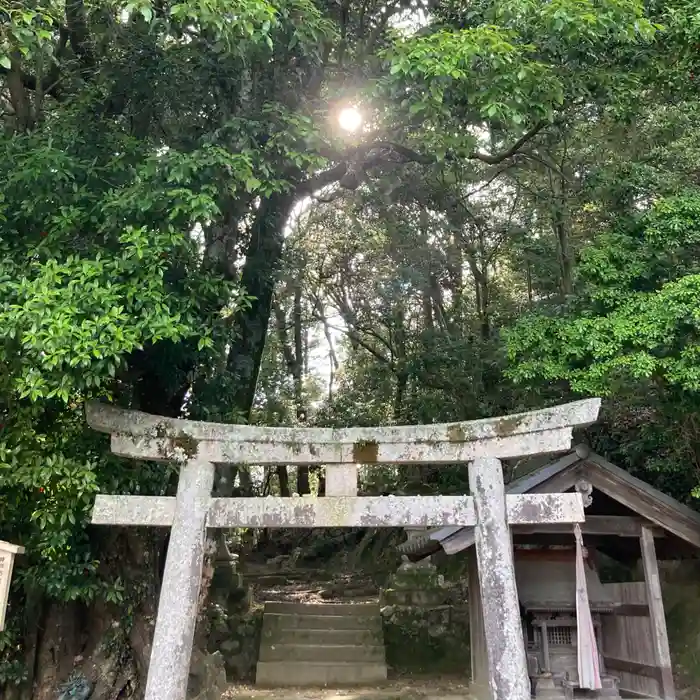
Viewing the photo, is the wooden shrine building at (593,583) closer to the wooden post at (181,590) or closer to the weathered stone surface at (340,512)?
the weathered stone surface at (340,512)

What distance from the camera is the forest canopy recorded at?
5641 millimetres

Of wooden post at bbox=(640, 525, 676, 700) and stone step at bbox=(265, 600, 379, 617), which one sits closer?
wooden post at bbox=(640, 525, 676, 700)

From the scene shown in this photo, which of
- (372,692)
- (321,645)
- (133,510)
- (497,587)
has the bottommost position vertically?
(372,692)

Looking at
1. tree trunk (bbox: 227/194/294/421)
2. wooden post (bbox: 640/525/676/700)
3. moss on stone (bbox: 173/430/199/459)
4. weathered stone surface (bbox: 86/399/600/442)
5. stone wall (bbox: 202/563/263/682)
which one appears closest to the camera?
weathered stone surface (bbox: 86/399/600/442)

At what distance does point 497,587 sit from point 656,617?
3.99m

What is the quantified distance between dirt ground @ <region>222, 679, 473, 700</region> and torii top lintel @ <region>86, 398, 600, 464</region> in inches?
221

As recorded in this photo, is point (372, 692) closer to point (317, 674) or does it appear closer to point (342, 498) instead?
point (317, 674)

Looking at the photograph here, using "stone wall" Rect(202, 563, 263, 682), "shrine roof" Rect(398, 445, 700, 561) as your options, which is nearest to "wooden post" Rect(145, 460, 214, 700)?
"shrine roof" Rect(398, 445, 700, 561)

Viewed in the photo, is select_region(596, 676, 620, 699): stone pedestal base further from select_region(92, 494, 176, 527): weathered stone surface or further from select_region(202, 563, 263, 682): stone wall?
select_region(92, 494, 176, 527): weathered stone surface

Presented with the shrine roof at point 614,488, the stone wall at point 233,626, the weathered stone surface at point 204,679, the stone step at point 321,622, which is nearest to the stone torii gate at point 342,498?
the shrine roof at point 614,488

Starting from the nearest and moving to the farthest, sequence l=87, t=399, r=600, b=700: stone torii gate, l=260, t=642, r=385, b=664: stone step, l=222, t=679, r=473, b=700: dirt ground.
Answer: l=87, t=399, r=600, b=700: stone torii gate → l=222, t=679, r=473, b=700: dirt ground → l=260, t=642, r=385, b=664: stone step

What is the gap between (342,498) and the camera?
6.12 m

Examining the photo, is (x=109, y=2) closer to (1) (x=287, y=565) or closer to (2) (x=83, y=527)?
(2) (x=83, y=527)

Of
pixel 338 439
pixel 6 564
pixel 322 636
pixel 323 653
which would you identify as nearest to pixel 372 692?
pixel 323 653
